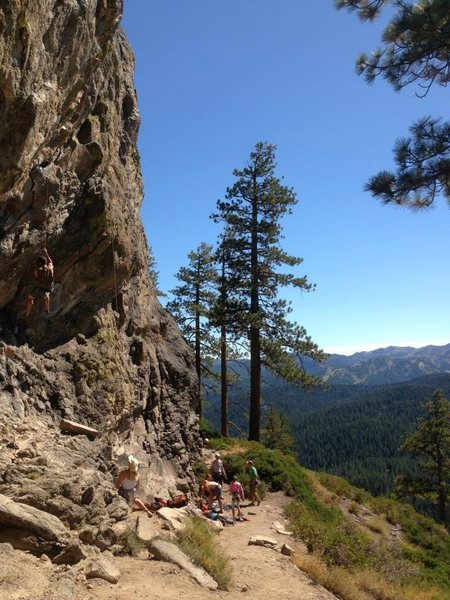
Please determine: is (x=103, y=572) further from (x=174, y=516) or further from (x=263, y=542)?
(x=263, y=542)

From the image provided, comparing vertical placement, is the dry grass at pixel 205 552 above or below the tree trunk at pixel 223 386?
below

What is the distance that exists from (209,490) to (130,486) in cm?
418

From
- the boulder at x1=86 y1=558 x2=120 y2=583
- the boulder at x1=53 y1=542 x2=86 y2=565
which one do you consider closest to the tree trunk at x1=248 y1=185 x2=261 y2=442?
the boulder at x1=86 y1=558 x2=120 y2=583

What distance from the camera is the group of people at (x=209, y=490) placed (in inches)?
372

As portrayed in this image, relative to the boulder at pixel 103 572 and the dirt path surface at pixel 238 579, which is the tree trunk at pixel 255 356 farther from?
the boulder at pixel 103 572

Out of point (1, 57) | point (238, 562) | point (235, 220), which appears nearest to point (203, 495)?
point (238, 562)

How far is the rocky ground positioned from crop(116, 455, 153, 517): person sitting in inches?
23.2

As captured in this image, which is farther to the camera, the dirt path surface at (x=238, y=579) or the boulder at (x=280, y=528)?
the boulder at (x=280, y=528)

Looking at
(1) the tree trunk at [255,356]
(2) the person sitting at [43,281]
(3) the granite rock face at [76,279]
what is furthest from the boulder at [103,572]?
(1) the tree trunk at [255,356]

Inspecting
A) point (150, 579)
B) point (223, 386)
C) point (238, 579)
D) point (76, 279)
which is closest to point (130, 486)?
point (238, 579)

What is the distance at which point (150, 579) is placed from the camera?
6.36 meters

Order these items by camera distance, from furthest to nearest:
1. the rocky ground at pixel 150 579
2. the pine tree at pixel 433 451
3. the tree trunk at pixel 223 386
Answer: the pine tree at pixel 433 451 < the tree trunk at pixel 223 386 < the rocky ground at pixel 150 579

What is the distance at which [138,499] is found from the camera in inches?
385

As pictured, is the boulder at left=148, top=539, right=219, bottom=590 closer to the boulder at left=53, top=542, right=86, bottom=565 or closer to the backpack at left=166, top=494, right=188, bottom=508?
the boulder at left=53, top=542, right=86, bottom=565
